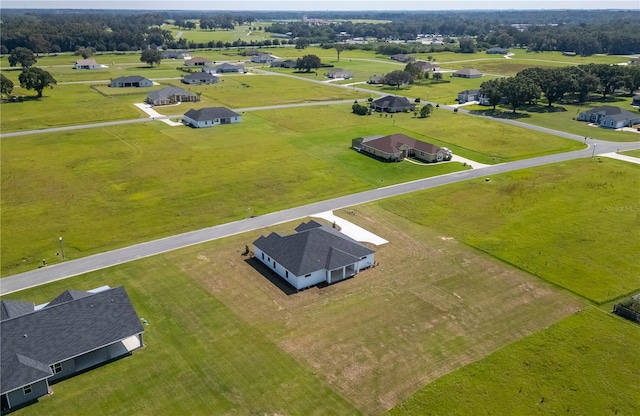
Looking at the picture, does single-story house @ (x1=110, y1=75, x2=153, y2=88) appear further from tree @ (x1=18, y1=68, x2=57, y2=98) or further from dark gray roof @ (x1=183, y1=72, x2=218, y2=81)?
tree @ (x1=18, y1=68, x2=57, y2=98)

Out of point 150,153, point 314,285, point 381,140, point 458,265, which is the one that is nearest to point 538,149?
point 381,140

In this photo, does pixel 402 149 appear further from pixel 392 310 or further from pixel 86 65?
pixel 86 65

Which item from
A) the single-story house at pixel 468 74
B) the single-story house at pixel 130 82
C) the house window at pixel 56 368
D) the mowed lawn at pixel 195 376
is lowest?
the mowed lawn at pixel 195 376

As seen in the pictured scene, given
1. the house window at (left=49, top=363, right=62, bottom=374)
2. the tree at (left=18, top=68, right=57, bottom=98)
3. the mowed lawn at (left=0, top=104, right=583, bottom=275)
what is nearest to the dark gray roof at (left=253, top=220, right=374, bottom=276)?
the mowed lawn at (left=0, top=104, right=583, bottom=275)

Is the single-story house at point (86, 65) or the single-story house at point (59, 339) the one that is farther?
the single-story house at point (86, 65)

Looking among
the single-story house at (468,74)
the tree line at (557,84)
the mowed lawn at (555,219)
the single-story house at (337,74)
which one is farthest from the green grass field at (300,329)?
the single-story house at (468,74)

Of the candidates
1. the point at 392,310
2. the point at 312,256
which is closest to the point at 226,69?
the point at 312,256

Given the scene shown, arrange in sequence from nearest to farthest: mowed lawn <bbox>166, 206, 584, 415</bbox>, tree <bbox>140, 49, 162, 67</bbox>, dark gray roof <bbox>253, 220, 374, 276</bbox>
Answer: mowed lawn <bbox>166, 206, 584, 415</bbox> < dark gray roof <bbox>253, 220, 374, 276</bbox> < tree <bbox>140, 49, 162, 67</bbox>

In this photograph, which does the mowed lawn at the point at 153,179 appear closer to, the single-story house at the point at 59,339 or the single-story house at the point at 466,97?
the single-story house at the point at 59,339
